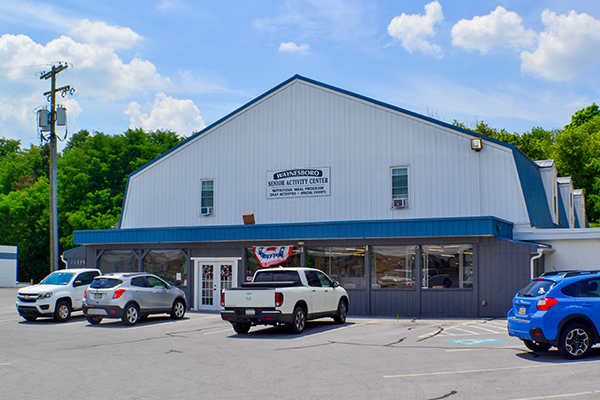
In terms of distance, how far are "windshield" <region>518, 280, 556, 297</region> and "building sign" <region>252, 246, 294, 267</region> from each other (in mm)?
12411

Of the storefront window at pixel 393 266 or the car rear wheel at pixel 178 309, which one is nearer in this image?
the car rear wheel at pixel 178 309

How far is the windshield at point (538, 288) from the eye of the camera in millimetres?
10922

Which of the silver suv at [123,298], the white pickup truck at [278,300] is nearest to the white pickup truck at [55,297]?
the silver suv at [123,298]

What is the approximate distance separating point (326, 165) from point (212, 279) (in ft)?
23.2

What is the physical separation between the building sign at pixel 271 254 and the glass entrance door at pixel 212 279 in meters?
1.24

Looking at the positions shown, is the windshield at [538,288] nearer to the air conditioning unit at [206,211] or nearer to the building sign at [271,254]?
the building sign at [271,254]

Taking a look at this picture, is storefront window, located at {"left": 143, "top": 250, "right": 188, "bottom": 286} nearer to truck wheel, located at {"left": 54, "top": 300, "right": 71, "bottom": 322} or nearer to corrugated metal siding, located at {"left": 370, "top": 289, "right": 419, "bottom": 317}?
truck wheel, located at {"left": 54, "top": 300, "right": 71, "bottom": 322}

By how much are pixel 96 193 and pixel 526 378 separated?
150 feet

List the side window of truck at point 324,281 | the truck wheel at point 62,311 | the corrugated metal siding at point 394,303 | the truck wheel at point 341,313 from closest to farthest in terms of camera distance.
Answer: the side window of truck at point 324,281 < the truck wheel at point 341,313 < the truck wheel at point 62,311 < the corrugated metal siding at point 394,303

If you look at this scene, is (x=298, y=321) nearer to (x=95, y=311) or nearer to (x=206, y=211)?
(x=95, y=311)

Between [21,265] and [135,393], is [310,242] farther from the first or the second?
[21,265]

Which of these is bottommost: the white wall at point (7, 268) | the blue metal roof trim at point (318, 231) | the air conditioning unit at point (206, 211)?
the white wall at point (7, 268)

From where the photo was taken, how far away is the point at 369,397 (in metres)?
7.82

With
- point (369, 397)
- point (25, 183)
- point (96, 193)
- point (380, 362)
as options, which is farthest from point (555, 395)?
point (25, 183)
